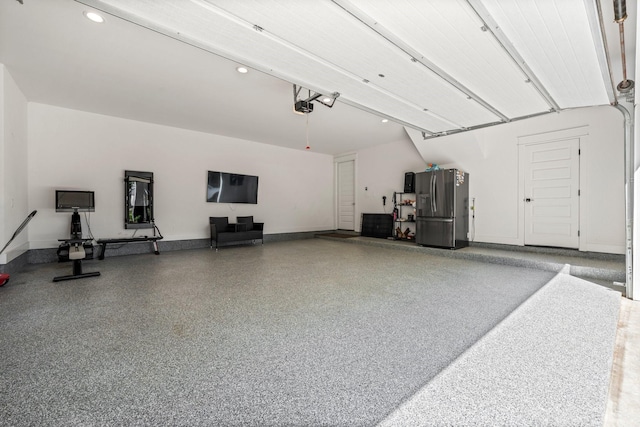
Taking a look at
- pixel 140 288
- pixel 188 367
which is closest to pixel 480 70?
pixel 188 367

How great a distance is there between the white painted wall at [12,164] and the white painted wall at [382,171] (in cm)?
770

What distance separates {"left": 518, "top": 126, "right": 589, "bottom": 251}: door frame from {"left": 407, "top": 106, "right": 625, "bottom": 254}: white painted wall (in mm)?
16

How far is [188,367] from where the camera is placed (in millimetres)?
1724

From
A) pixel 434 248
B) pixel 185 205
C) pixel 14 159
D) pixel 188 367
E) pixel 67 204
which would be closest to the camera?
pixel 188 367

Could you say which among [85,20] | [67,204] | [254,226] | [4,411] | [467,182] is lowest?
[4,411]

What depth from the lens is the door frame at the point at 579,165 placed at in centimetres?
495

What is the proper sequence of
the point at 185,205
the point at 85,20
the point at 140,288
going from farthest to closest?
1. the point at 185,205
2. the point at 140,288
3. the point at 85,20

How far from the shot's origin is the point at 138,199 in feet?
20.0

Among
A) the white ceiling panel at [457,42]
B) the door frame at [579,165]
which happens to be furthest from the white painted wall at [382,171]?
the white ceiling panel at [457,42]

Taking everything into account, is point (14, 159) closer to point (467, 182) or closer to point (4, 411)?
point (4, 411)

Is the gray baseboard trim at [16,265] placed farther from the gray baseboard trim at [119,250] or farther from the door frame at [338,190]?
the door frame at [338,190]

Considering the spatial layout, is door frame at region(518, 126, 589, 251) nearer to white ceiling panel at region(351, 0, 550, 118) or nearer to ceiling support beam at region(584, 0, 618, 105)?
ceiling support beam at region(584, 0, 618, 105)

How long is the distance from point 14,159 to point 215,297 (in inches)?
168

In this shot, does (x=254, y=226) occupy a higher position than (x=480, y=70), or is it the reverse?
(x=480, y=70)
